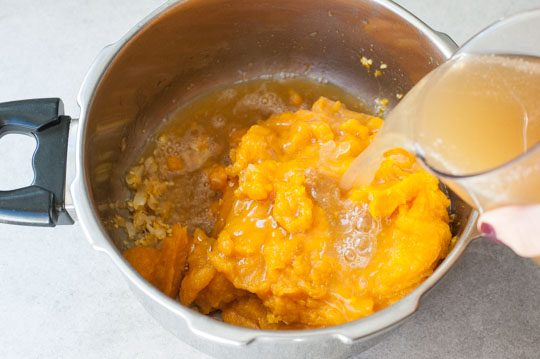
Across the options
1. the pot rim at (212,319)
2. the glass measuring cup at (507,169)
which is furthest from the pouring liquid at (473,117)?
the pot rim at (212,319)

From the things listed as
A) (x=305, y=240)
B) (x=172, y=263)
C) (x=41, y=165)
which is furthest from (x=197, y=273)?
(x=41, y=165)

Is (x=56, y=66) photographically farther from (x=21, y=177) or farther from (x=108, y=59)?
(x=108, y=59)

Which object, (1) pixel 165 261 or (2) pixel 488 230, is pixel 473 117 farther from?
(1) pixel 165 261

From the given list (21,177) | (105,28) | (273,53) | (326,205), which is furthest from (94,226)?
(105,28)

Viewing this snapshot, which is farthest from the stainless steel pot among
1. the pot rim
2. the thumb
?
the thumb

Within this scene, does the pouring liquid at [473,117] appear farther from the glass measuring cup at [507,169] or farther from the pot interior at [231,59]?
the pot interior at [231,59]

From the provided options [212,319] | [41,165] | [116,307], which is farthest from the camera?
[116,307]

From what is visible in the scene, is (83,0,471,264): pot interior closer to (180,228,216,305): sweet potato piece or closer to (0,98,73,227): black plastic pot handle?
(0,98,73,227): black plastic pot handle
